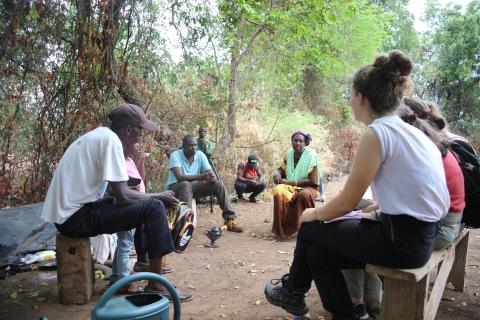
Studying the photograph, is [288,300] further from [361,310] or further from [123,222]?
[123,222]

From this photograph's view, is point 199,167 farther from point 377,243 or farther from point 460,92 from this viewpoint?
point 460,92

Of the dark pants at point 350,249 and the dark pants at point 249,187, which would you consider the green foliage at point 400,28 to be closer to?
the dark pants at point 249,187

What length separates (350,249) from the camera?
2.39m

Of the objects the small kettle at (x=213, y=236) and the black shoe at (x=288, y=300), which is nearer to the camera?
the black shoe at (x=288, y=300)

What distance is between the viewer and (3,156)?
5430 mm

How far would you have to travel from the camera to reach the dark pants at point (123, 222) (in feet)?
10.9

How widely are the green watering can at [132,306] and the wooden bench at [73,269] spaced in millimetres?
1559

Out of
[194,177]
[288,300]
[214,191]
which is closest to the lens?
[288,300]

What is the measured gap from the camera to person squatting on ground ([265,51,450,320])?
7.26 ft

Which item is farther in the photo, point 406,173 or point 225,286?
point 225,286

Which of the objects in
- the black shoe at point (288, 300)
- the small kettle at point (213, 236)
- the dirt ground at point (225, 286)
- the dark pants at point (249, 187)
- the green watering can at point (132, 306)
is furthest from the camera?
the dark pants at point (249, 187)

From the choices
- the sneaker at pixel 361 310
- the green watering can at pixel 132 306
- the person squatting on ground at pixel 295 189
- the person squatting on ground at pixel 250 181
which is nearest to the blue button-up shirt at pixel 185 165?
the person squatting on ground at pixel 295 189

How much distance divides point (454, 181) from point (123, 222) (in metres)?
2.48

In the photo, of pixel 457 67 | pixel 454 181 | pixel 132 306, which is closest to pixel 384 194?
pixel 454 181
